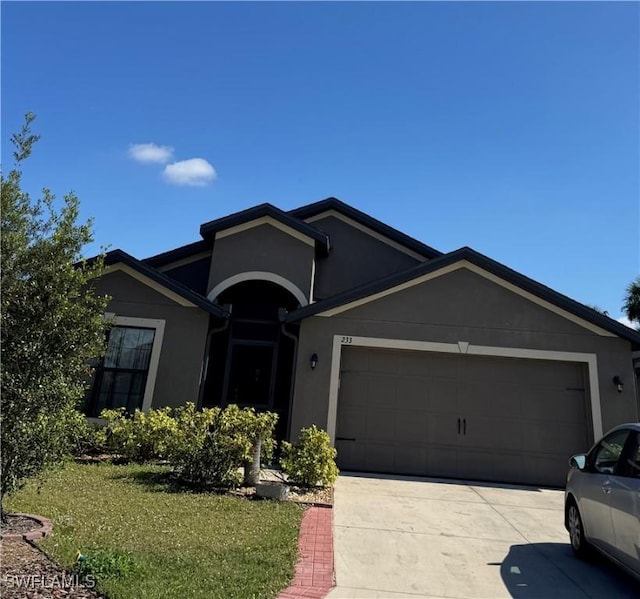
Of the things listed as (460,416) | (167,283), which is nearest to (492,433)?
(460,416)

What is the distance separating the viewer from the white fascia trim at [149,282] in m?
11.4

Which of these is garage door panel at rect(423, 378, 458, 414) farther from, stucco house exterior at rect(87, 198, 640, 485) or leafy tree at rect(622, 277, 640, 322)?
leafy tree at rect(622, 277, 640, 322)

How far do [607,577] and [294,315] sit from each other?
721 cm

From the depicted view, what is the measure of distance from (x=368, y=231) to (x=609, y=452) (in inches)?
426

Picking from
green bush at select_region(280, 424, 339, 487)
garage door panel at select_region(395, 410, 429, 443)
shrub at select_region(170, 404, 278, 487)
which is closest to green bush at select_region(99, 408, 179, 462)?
shrub at select_region(170, 404, 278, 487)

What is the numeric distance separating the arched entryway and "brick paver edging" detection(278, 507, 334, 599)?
5.58m

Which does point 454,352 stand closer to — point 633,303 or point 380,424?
point 380,424

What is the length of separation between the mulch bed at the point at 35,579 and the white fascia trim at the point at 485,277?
288 inches

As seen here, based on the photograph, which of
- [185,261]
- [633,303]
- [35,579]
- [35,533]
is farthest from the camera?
[633,303]

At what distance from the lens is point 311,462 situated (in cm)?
809

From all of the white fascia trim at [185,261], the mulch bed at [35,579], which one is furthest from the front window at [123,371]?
the mulch bed at [35,579]

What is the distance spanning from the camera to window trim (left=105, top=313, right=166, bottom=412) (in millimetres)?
10961

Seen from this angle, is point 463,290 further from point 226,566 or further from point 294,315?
point 226,566

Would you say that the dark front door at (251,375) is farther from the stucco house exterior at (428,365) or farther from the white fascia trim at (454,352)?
the white fascia trim at (454,352)
